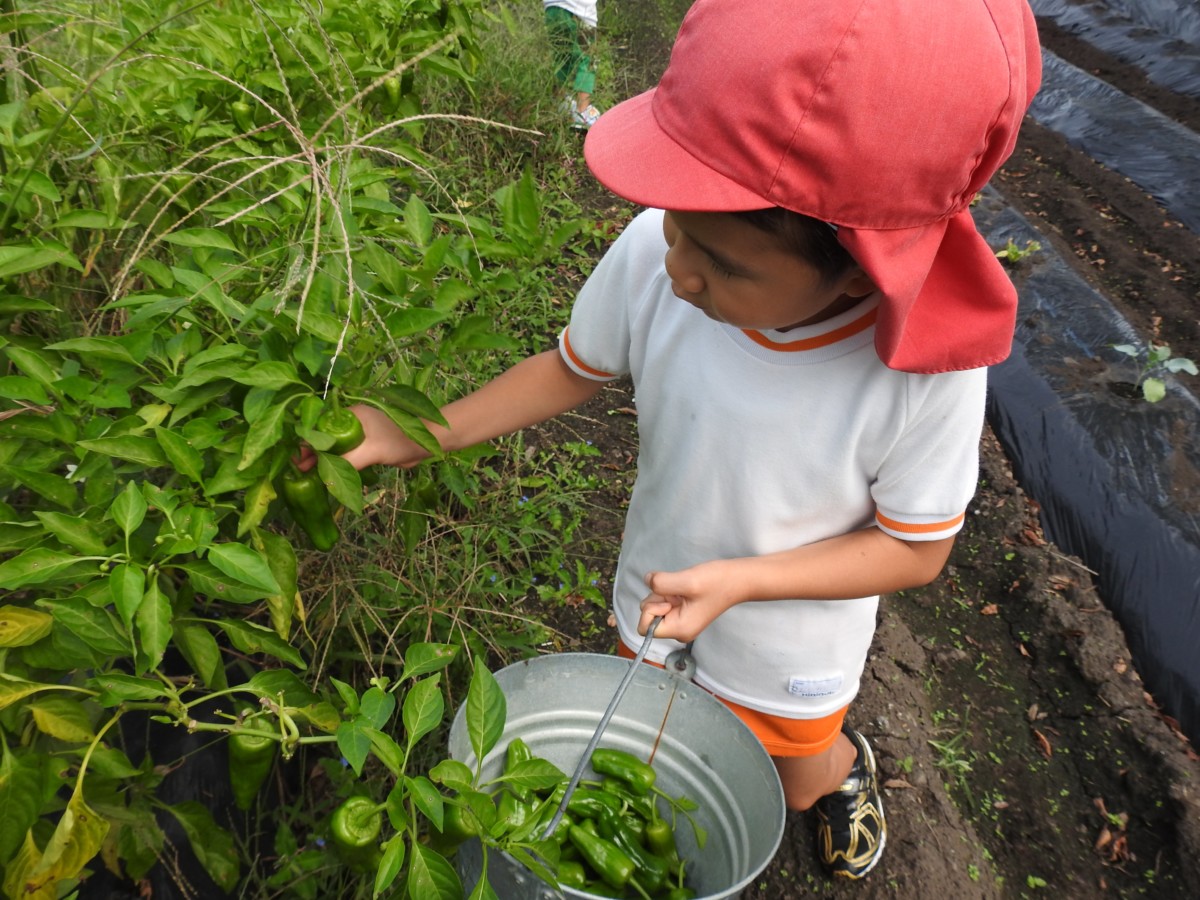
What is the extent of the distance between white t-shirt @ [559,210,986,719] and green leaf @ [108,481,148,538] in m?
0.81

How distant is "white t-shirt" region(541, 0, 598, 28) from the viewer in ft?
17.0

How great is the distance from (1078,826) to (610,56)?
4958 millimetres

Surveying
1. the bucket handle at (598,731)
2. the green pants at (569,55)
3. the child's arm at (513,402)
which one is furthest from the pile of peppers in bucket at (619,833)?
the green pants at (569,55)

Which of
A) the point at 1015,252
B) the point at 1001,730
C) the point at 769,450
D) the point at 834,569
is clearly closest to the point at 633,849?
the point at 834,569

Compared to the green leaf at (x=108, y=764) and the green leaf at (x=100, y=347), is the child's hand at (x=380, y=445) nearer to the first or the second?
the green leaf at (x=100, y=347)

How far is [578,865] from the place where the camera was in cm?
146

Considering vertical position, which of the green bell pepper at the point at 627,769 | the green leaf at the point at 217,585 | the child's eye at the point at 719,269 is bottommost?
the green bell pepper at the point at 627,769

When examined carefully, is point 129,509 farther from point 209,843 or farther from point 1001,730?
point 1001,730

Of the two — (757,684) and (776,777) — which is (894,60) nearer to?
(776,777)

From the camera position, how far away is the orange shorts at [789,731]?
179cm

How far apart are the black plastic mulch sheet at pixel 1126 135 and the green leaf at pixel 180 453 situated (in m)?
5.48

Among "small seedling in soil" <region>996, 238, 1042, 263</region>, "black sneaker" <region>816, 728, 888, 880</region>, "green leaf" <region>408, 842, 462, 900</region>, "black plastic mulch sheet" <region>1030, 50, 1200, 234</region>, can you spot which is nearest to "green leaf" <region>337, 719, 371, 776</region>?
"green leaf" <region>408, 842, 462, 900</region>

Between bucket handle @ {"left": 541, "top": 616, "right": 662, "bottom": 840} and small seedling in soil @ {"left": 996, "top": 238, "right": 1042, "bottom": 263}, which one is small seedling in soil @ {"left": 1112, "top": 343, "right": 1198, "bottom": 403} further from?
bucket handle @ {"left": 541, "top": 616, "right": 662, "bottom": 840}

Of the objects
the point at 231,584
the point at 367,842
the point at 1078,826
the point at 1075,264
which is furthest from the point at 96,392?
the point at 1075,264
